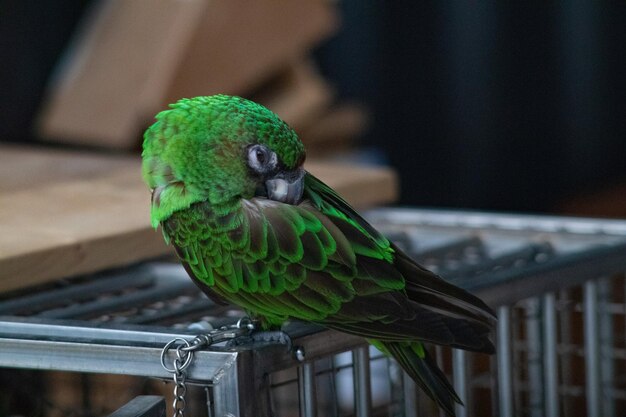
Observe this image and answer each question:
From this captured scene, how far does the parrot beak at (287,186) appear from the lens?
2.68 ft

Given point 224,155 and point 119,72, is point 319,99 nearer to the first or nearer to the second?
point 119,72

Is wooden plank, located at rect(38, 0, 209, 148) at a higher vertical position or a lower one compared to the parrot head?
higher

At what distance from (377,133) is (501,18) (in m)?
0.46

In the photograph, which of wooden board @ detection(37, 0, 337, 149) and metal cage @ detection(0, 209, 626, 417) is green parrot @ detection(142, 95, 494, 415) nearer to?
metal cage @ detection(0, 209, 626, 417)

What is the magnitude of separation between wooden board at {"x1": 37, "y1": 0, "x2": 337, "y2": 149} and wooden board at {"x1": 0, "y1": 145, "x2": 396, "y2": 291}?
4.2 inches

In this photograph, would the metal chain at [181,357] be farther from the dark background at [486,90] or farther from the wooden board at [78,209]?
the dark background at [486,90]

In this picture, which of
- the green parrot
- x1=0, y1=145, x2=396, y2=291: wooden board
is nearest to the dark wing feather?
the green parrot

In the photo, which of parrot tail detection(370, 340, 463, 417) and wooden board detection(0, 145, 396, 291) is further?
wooden board detection(0, 145, 396, 291)

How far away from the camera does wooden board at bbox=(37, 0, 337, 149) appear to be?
1.75 metres

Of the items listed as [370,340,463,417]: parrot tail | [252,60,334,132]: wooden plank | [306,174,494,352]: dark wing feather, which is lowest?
[370,340,463,417]: parrot tail

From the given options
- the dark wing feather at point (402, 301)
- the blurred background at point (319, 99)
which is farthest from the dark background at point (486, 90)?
the dark wing feather at point (402, 301)

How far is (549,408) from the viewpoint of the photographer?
40.9 inches

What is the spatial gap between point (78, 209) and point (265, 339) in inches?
23.6

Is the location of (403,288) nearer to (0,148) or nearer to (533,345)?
(533,345)
